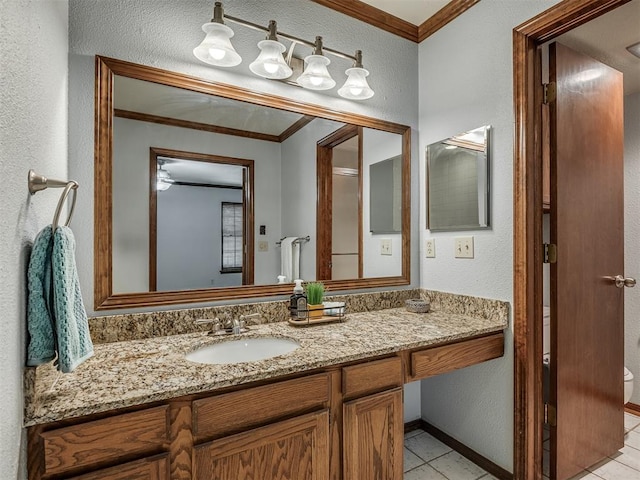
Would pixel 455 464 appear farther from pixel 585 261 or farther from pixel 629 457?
pixel 585 261

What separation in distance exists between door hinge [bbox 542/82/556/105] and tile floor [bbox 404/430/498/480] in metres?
1.80

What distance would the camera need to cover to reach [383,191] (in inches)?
79.9

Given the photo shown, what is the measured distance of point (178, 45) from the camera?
1.46 meters

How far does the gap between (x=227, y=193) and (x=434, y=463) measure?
172 cm

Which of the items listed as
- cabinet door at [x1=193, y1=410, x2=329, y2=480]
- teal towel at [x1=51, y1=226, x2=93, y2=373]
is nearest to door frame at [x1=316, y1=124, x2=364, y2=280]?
cabinet door at [x1=193, y1=410, x2=329, y2=480]

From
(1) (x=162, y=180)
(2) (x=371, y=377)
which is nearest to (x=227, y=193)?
(1) (x=162, y=180)

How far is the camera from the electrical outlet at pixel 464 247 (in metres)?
1.78

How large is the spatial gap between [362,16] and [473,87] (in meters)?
0.72

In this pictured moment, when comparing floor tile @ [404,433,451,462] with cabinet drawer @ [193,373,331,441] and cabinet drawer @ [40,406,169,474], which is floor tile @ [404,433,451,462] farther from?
cabinet drawer @ [40,406,169,474]

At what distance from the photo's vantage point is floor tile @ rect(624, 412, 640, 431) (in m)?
2.21

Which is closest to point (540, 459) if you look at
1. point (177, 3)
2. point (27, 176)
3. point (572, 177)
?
point (572, 177)

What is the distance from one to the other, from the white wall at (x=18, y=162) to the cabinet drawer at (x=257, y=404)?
0.39 m

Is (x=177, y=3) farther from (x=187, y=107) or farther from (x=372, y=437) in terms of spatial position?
(x=372, y=437)

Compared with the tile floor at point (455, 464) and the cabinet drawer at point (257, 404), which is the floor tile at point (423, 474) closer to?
the tile floor at point (455, 464)
